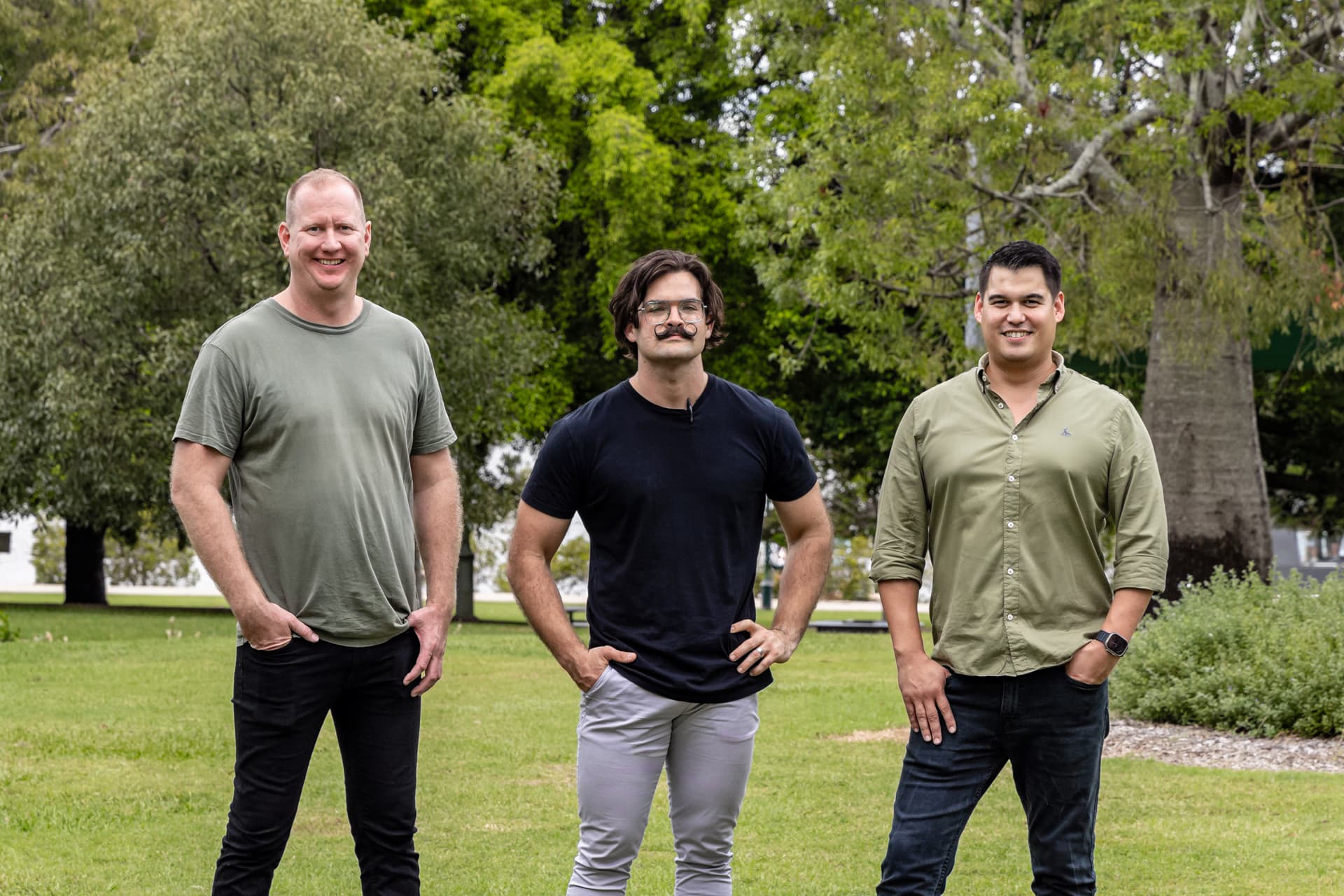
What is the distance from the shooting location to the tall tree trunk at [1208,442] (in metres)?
14.1

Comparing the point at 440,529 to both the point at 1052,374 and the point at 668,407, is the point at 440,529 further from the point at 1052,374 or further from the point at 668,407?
the point at 1052,374

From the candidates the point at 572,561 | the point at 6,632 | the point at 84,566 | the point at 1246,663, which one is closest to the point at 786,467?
the point at 1246,663

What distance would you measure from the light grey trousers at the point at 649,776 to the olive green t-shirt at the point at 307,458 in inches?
25.1

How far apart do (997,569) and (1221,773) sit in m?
5.80

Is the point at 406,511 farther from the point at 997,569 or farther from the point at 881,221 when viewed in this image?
the point at 881,221

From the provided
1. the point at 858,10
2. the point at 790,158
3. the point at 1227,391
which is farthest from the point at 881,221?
the point at 790,158

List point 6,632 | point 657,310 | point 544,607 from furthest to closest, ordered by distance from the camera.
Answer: point 6,632, point 544,607, point 657,310

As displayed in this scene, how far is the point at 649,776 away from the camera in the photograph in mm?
4086

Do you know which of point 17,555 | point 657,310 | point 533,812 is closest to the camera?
point 657,310

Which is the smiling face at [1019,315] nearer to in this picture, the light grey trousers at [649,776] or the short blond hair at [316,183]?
the light grey trousers at [649,776]

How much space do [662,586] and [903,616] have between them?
0.65 meters

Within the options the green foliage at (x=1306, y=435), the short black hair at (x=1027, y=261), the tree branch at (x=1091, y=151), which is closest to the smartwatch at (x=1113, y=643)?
the short black hair at (x=1027, y=261)

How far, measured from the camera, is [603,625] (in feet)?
13.5

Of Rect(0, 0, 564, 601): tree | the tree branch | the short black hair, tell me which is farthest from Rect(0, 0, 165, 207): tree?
the short black hair
